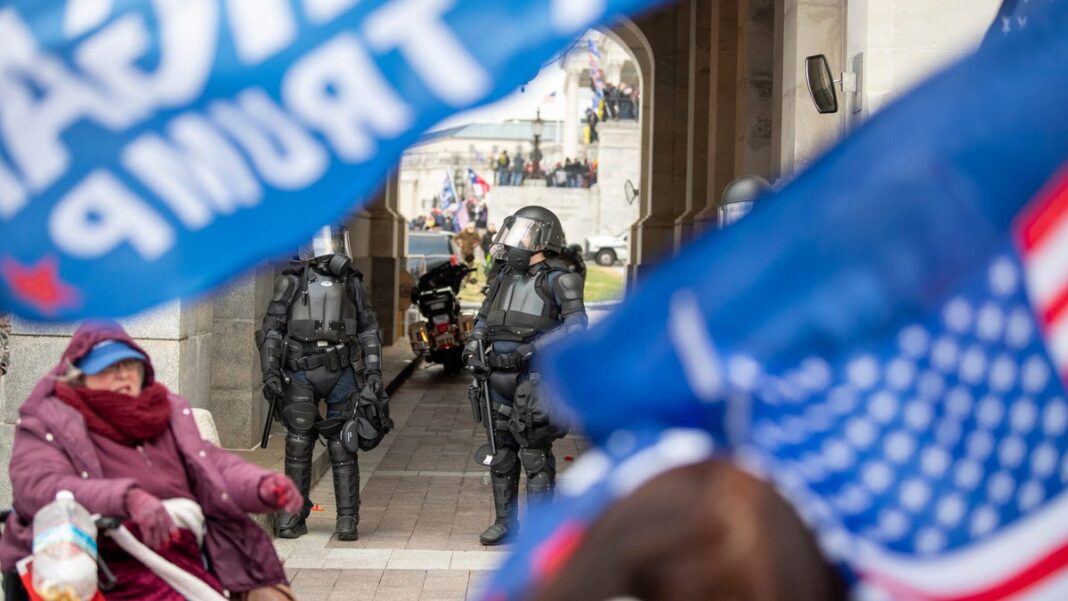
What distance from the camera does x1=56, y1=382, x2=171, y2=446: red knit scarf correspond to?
4.19 meters

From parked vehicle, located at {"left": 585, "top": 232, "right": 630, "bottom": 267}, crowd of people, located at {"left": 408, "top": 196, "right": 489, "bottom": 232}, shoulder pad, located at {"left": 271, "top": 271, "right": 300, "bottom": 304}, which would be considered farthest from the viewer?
parked vehicle, located at {"left": 585, "top": 232, "right": 630, "bottom": 267}

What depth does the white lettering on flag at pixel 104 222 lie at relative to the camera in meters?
1.69

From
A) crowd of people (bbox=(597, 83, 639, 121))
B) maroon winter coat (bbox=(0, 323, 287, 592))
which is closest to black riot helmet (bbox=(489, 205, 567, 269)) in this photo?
maroon winter coat (bbox=(0, 323, 287, 592))

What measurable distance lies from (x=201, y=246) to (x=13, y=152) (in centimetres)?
24

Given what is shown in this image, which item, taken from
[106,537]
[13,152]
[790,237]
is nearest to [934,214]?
[790,237]

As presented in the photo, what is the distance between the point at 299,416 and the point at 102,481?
437 centimetres

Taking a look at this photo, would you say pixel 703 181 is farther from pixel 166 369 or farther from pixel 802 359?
pixel 802 359

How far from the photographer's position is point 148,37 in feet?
5.47

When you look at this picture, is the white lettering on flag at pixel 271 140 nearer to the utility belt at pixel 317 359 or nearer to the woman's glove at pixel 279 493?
the woman's glove at pixel 279 493

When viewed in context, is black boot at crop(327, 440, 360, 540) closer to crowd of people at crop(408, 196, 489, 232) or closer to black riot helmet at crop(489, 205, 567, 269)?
black riot helmet at crop(489, 205, 567, 269)

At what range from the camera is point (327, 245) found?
8.40 meters

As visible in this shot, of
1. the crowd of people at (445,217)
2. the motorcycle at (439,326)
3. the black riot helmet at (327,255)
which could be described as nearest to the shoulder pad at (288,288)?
the black riot helmet at (327,255)

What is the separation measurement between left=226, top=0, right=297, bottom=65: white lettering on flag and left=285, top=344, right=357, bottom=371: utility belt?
672cm

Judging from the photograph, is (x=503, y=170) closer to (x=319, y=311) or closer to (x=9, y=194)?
(x=319, y=311)
